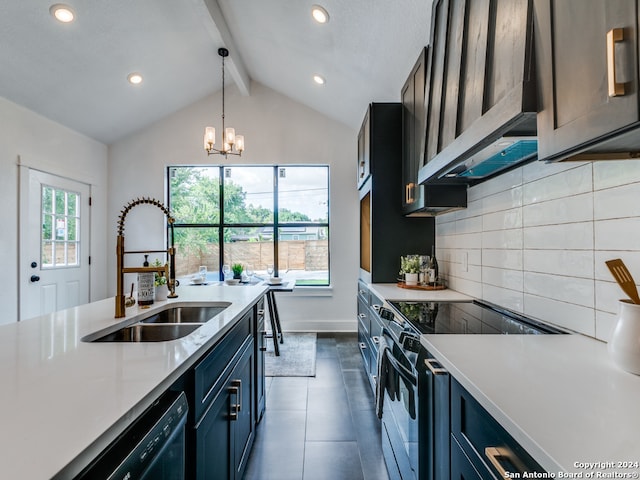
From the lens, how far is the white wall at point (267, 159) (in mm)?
4680

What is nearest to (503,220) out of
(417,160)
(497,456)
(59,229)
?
(417,160)

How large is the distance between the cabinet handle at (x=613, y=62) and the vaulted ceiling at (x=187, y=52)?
1.83 m

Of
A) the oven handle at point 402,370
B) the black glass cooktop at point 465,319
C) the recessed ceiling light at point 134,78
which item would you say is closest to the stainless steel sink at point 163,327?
the oven handle at point 402,370

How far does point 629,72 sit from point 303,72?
11.8 ft

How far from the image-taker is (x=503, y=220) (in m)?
1.85

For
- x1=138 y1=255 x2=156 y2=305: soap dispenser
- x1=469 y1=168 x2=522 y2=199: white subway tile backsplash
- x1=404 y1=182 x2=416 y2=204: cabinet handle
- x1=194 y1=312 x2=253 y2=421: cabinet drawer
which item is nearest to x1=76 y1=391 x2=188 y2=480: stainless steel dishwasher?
x1=194 y1=312 x2=253 y2=421: cabinet drawer

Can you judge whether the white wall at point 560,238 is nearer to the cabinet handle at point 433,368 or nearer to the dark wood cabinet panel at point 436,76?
the dark wood cabinet panel at point 436,76

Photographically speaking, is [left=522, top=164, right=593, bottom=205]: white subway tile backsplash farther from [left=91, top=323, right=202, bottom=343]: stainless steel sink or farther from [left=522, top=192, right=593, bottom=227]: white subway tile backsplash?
[left=91, top=323, right=202, bottom=343]: stainless steel sink

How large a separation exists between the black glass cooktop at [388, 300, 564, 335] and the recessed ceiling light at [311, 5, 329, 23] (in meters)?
2.32

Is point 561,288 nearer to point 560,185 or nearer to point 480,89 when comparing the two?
point 560,185

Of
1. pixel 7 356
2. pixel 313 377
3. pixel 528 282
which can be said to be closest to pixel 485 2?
pixel 528 282

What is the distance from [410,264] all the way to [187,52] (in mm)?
3447

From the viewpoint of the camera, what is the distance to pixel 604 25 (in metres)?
0.72

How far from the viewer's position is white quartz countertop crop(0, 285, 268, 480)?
52 cm
